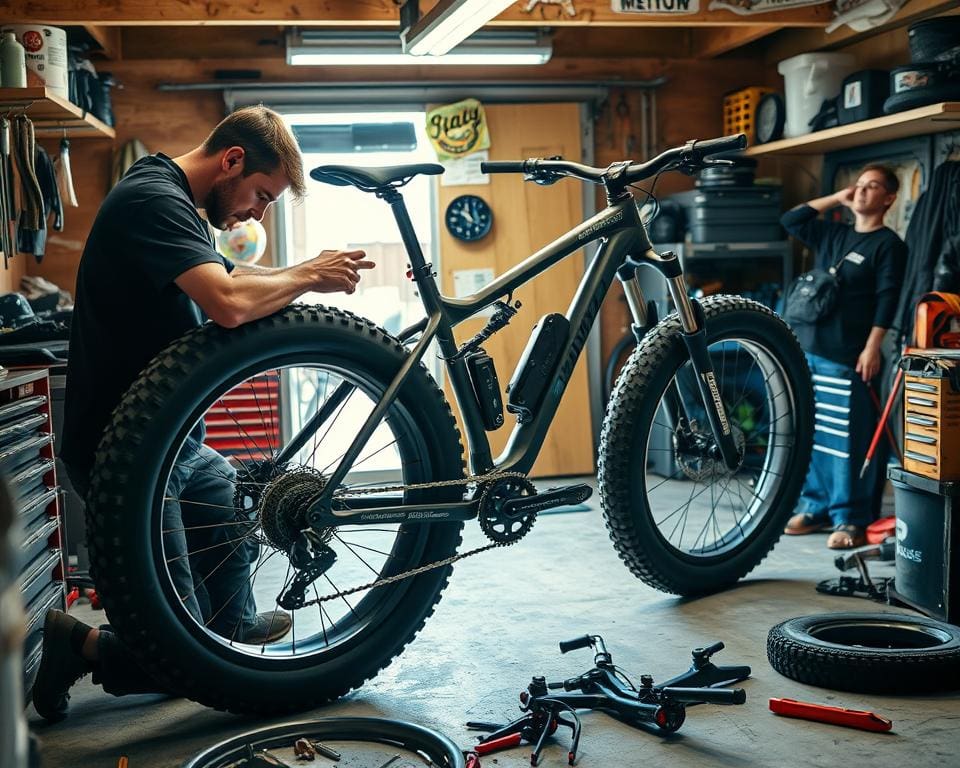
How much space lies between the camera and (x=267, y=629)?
2650 millimetres

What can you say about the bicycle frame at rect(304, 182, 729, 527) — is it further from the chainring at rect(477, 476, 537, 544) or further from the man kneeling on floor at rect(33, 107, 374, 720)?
the man kneeling on floor at rect(33, 107, 374, 720)

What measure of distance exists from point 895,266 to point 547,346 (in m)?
2.07

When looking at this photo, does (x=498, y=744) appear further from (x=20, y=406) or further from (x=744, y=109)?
(x=744, y=109)

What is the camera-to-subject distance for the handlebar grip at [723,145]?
2680 millimetres

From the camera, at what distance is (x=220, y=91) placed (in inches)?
211

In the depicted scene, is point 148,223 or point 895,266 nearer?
point 148,223

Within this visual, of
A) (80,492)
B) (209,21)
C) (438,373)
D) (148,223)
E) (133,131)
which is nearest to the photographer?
(148,223)

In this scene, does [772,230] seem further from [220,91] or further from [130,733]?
[130,733]

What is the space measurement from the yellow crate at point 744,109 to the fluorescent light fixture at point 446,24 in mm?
1999

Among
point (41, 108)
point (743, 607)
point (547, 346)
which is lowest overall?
point (743, 607)

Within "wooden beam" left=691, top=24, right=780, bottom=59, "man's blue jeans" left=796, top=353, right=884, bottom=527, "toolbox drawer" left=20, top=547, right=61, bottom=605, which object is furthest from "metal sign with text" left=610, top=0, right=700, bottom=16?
"toolbox drawer" left=20, top=547, right=61, bottom=605

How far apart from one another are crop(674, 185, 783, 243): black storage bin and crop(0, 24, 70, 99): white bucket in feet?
10.3

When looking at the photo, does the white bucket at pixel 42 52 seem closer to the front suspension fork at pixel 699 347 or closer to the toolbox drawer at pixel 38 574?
the toolbox drawer at pixel 38 574

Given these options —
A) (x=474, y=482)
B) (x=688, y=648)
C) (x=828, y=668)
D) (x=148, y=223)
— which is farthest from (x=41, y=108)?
(x=828, y=668)
